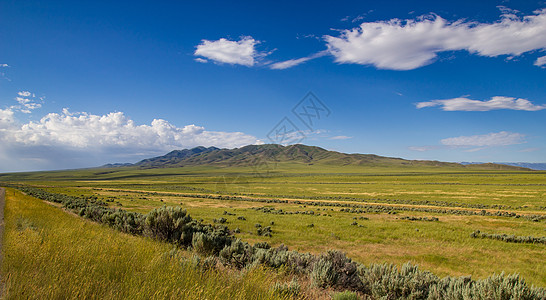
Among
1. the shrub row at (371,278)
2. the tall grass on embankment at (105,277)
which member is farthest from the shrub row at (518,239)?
the tall grass on embankment at (105,277)

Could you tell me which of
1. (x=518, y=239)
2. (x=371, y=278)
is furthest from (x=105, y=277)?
(x=518, y=239)

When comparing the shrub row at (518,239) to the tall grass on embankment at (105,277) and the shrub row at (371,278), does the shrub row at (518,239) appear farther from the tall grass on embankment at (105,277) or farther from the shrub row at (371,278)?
the tall grass on embankment at (105,277)

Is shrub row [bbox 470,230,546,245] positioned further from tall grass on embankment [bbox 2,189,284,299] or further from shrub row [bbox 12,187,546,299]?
tall grass on embankment [bbox 2,189,284,299]

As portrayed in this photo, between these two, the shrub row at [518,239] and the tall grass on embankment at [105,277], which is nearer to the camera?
the tall grass on embankment at [105,277]

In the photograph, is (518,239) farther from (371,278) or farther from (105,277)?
(105,277)

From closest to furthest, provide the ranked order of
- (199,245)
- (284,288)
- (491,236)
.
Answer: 1. (284,288)
2. (199,245)
3. (491,236)

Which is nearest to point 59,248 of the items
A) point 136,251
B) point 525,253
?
point 136,251

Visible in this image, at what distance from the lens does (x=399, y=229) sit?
20.4 m

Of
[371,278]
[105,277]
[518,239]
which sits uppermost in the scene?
[105,277]

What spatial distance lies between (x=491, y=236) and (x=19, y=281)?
23.8 meters

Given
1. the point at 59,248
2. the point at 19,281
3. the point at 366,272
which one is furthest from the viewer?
the point at 366,272

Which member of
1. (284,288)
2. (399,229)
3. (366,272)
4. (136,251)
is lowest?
(399,229)

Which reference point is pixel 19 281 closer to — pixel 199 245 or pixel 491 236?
pixel 199 245

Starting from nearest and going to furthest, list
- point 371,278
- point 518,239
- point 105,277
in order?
point 105,277, point 371,278, point 518,239
